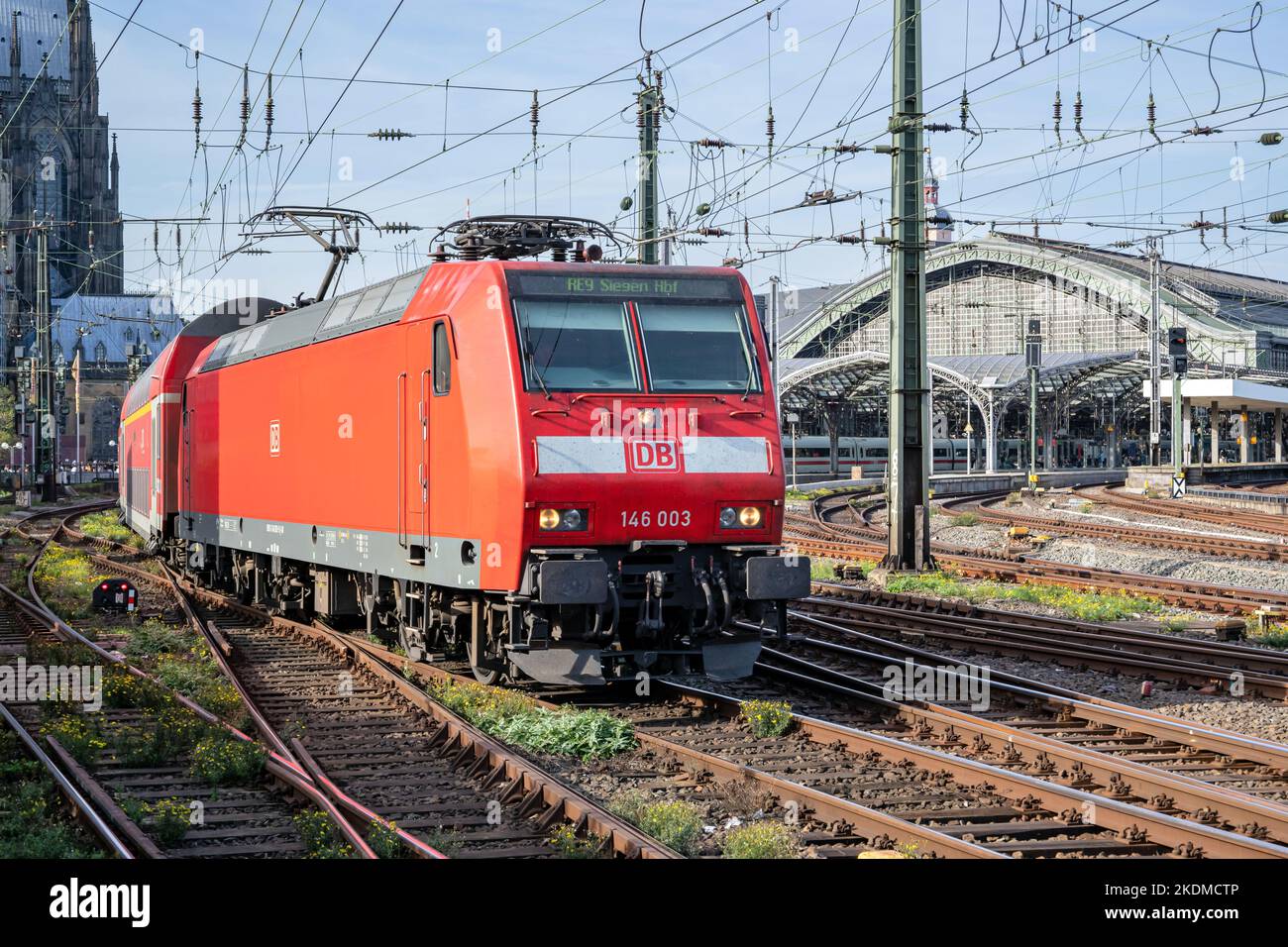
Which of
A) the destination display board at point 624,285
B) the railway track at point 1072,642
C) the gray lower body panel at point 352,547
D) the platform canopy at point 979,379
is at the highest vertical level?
the platform canopy at point 979,379

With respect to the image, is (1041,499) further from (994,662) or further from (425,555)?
(425,555)

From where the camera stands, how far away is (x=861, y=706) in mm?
12008

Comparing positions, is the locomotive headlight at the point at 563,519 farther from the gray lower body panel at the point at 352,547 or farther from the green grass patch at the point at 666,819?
the green grass patch at the point at 666,819

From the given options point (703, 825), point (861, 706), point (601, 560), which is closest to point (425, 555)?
point (601, 560)

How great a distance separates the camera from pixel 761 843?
746 cm

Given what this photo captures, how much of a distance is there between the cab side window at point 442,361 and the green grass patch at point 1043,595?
10127mm

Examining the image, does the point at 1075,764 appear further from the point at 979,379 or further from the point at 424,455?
the point at 979,379

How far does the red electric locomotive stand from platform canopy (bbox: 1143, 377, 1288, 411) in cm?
4953

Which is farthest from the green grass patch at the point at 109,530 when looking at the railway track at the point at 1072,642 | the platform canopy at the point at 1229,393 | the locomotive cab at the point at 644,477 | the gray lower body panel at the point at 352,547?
the platform canopy at the point at 1229,393

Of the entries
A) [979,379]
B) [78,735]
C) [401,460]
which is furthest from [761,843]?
[979,379]

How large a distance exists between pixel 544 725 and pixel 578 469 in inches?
84.3

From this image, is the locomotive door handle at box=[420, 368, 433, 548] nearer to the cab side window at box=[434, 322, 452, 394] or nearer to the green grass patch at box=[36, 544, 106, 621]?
the cab side window at box=[434, 322, 452, 394]

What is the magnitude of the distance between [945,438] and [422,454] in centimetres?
7783

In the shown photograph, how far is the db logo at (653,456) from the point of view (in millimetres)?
11797
